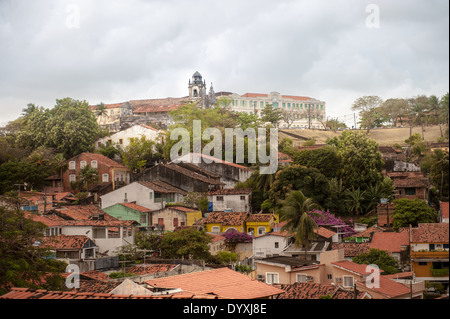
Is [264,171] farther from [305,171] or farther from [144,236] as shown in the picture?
[144,236]

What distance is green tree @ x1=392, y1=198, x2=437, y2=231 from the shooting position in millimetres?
30203

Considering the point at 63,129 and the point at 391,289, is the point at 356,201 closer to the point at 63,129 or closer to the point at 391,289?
the point at 391,289

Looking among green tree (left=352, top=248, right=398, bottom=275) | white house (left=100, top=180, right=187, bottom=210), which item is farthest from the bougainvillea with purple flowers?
white house (left=100, top=180, right=187, bottom=210)

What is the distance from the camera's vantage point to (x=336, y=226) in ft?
101

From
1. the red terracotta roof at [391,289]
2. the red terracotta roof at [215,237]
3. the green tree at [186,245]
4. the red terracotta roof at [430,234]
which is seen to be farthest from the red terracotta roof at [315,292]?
the red terracotta roof at [215,237]

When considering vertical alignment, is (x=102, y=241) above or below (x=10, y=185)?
below

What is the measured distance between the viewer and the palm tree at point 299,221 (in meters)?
27.5

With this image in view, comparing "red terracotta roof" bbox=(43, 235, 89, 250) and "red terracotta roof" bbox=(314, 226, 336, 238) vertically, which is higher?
"red terracotta roof" bbox=(43, 235, 89, 250)

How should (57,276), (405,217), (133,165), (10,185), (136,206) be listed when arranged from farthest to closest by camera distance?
1. (133,165)
2. (10,185)
3. (136,206)
4. (405,217)
5. (57,276)

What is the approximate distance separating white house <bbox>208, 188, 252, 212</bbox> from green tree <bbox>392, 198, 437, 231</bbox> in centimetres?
921

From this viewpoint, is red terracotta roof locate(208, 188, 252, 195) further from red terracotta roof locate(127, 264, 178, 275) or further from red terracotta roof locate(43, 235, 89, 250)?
red terracotta roof locate(127, 264, 178, 275)

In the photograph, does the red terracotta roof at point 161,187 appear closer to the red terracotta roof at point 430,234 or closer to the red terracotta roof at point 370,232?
the red terracotta roof at point 370,232

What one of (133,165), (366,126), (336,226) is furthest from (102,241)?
(366,126)
